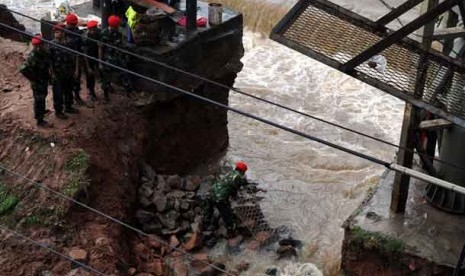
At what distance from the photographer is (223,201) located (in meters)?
11.5

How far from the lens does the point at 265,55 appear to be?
21.0 m

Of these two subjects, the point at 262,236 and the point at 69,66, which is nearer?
the point at 69,66

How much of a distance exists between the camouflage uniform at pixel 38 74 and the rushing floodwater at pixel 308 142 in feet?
13.6

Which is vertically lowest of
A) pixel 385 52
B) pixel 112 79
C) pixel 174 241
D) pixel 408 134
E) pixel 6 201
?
pixel 174 241

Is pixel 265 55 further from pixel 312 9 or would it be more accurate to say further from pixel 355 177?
pixel 312 9

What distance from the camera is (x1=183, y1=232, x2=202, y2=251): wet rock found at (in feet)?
37.2

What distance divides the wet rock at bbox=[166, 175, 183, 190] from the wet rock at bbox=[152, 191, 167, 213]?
478 mm

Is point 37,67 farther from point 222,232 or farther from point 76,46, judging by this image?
point 222,232

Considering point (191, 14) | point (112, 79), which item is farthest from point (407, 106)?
point (112, 79)

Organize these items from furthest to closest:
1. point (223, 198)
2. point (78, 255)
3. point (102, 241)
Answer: point (223, 198), point (102, 241), point (78, 255)

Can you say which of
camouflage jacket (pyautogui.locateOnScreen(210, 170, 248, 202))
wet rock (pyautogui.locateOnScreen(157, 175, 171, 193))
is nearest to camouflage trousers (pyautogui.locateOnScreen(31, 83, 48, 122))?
wet rock (pyautogui.locateOnScreen(157, 175, 171, 193))

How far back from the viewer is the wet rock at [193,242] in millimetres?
11328

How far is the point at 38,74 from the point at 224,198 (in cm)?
358

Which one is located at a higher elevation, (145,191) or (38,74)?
(38,74)
